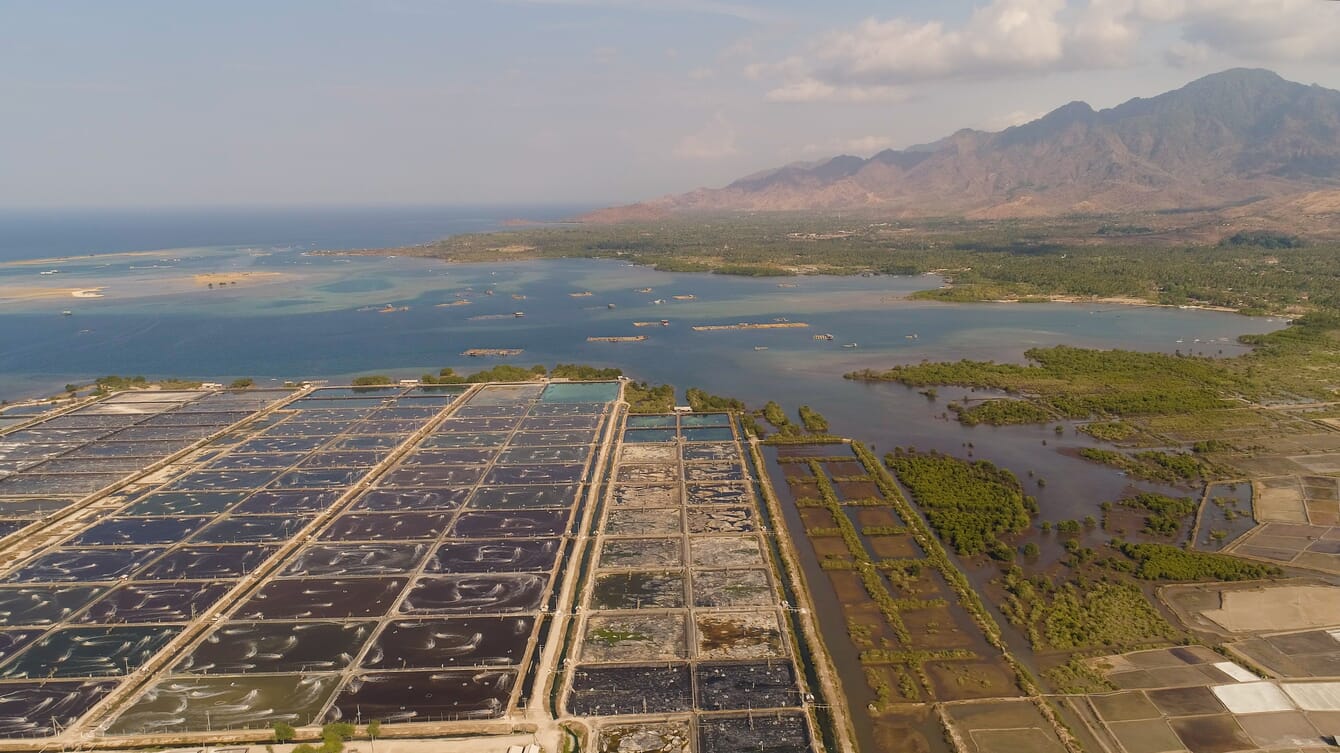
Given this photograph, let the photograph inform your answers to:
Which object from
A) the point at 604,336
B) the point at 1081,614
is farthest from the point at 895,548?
the point at 604,336

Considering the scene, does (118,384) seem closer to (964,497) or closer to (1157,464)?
(964,497)

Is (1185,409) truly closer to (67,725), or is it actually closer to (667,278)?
(67,725)

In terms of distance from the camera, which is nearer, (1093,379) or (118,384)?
(1093,379)

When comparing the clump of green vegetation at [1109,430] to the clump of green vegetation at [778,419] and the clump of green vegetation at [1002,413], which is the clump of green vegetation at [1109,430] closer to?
the clump of green vegetation at [1002,413]

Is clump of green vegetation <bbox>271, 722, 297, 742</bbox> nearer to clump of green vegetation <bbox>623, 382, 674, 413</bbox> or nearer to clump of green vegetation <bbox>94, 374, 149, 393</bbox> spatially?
clump of green vegetation <bbox>623, 382, 674, 413</bbox>

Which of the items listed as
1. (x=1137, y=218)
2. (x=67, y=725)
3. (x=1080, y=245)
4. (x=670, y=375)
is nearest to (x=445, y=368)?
(x=670, y=375)

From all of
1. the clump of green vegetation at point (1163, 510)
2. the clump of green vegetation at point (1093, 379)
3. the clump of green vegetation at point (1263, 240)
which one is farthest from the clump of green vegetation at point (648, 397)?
the clump of green vegetation at point (1263, 240)

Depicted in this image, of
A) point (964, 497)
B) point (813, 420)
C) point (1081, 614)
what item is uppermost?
point (813, 420)

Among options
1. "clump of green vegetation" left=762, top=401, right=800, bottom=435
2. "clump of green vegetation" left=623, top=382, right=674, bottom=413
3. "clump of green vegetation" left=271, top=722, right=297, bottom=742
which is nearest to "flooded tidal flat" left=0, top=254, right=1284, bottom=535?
"clump of green vegetation" left=762, top=401, right=800, bottom=435
